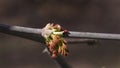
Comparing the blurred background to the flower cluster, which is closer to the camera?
the flower cluster

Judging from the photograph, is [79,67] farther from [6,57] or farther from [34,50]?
[6,57]

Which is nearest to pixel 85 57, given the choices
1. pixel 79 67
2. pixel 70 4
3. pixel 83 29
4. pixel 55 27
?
pixel 79 67

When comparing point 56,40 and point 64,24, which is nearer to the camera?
point 56,40

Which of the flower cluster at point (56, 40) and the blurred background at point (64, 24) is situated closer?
Result: the flower cluster at point (56, 40)

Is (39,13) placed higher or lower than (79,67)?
higher

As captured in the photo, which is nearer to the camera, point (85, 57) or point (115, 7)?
point (85, 57)
